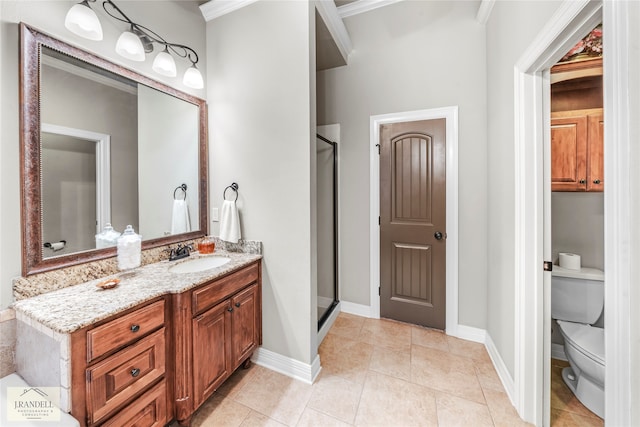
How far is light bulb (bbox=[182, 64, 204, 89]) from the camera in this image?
5.92 feet

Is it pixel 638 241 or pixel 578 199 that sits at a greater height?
pixel 578 199

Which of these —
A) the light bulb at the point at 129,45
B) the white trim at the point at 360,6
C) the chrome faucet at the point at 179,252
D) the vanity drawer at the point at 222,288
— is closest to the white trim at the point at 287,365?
the vanity drawer at the point at 222,288

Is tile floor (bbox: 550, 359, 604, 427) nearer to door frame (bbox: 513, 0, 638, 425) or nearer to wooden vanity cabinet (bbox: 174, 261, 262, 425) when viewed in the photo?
door frame (bbox: 513, 0, 638, 425)

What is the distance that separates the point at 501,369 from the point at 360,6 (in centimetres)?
333

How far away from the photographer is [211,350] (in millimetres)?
1429

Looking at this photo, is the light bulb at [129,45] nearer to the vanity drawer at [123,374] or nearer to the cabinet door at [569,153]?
the vanity drawer at [123,374]

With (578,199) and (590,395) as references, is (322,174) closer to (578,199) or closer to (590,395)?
(578,199)

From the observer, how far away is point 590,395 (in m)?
1.49

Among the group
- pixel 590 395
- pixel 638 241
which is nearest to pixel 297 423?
pixel 638 241

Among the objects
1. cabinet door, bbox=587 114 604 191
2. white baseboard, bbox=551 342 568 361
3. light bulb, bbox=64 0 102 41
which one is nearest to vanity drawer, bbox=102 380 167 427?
light bulb, bbox=64 0 102 41

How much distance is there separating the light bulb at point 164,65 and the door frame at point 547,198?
209cm

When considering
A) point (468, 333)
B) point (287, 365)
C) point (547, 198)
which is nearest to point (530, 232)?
point (547, 198)

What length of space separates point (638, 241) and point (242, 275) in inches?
67.6

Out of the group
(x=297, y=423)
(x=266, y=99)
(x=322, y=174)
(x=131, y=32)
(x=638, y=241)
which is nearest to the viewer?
(x=638, y=241)
